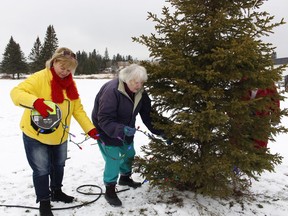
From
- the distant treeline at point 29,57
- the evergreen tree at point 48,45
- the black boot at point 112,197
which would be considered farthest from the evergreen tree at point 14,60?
the black boot at point 112,197

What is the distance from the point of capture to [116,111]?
4199 millimetres

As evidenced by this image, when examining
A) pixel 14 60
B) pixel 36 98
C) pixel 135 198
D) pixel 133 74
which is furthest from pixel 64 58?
pixel 14 60

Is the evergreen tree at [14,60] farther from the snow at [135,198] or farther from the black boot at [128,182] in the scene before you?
the black boot at [128,182]

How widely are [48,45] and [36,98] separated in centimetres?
5170

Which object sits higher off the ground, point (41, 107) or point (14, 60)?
point (14, 60)

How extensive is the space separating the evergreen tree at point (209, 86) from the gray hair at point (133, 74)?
0.25 metres

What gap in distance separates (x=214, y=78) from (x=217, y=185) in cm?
153

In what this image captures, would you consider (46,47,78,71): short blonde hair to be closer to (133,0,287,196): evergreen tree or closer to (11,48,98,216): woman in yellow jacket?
(11,48,98,216): woman in yellow jacket

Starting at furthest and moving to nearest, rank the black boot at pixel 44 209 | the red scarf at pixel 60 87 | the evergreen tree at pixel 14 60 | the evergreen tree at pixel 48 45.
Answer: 1. the evergreen tree at pixel 14 60
2. the evergreen tree at pixel 48 45
3. the black boot at pixel 44 209
4. the red scarf at pixel 60 87

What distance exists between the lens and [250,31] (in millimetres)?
3955

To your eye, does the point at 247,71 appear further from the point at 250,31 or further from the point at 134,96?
the point at 134,96

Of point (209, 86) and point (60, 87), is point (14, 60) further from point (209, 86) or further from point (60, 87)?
point (209, 86)

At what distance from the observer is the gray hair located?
3980 millimetres

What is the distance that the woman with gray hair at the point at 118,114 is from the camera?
4.05 m
